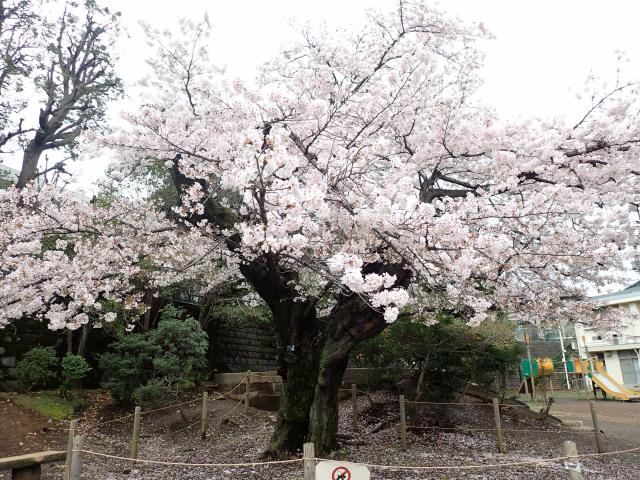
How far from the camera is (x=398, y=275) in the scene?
6441 mm

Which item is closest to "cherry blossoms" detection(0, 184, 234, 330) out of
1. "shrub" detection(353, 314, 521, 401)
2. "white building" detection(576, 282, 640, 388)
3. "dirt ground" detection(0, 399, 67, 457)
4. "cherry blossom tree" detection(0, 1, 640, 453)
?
"cherry blossom tree" detection(0, 1, 640, 453)

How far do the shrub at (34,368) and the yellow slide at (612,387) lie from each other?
19681 mm

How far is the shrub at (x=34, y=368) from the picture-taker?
33.1ft

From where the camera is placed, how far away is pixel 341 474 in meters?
3.68

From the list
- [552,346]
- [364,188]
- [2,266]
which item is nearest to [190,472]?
[2,266]

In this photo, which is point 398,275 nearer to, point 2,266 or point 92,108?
point 2,266

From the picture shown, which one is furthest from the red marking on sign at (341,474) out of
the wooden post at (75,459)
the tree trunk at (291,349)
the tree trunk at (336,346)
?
the tree trunk at (291,349)

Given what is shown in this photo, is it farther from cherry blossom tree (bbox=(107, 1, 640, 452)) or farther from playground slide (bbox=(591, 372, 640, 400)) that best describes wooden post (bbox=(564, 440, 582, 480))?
playground slide (bbox=(591, 372, 640, 400))

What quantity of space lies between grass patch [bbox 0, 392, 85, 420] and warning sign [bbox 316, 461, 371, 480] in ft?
26.6

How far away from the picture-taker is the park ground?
6.62 m

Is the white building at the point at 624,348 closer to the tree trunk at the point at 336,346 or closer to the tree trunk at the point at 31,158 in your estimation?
the tree trunk at the point at 336,346

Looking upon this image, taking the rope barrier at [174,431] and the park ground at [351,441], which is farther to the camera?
the rope barrier at [174,431]

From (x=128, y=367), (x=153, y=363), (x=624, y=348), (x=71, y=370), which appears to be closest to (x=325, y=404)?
(x=153, y=363)

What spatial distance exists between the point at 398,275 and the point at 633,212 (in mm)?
4286
